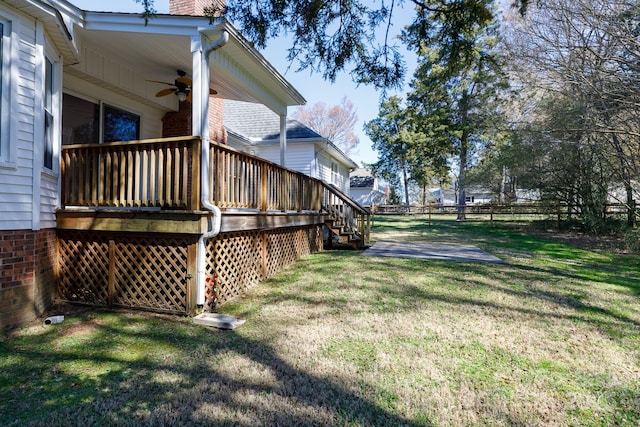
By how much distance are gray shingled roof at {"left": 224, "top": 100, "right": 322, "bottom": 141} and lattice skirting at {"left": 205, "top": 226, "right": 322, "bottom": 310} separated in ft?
20.4

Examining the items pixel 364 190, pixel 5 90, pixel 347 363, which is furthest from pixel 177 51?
pixel 364 190

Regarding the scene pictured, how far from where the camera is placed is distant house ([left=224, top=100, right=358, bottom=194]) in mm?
13055

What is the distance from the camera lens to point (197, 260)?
4.42 m

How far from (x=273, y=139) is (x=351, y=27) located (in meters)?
8.48

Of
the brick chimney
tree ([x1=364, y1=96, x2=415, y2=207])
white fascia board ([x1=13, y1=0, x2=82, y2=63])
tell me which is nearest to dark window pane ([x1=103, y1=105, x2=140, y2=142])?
the brick chimney

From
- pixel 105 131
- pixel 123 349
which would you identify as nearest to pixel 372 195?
pixel 105 131

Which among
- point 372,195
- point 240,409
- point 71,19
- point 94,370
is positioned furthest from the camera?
point 372,195

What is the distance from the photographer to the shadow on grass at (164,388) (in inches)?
94.8

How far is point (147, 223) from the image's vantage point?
449cm

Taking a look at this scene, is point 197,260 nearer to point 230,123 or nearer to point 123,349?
point 123,349

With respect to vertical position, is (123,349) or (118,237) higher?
(118,237)

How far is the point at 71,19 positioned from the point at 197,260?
3.57 m

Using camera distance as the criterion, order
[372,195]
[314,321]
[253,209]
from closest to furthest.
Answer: [314,321], [253,209], [372,195]

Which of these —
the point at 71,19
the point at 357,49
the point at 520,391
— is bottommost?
the point at 520,391
